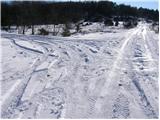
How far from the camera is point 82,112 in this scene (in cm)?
487

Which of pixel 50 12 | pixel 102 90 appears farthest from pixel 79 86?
pixel 50 12

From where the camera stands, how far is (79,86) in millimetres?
6328

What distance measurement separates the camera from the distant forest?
42312mm

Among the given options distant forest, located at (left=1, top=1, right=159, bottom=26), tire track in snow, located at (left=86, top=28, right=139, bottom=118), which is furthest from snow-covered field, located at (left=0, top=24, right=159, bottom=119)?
distant forest, located at (left=1, top=1, right=159, bottom=26)

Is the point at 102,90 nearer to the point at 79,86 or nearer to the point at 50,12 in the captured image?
the point at 79,86

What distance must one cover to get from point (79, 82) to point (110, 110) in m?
1.76

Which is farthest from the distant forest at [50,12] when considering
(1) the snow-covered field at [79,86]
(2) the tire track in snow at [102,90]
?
(2) the tire track in snow at [102,90]

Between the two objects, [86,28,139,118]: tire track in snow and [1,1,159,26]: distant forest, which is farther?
[1,1,159,26]: distant forest

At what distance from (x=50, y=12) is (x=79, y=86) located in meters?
46.4

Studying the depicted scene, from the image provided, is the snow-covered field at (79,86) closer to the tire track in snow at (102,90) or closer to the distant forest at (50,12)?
the tire track in snow at (102,90)

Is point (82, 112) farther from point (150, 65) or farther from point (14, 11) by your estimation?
point (14, 11)

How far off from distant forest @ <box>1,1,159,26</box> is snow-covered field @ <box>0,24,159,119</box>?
96.6 ft

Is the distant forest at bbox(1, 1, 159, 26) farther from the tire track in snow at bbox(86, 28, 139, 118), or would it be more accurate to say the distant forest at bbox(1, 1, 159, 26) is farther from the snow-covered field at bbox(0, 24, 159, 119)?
the tire track in snow at bbox(86, 28, 139, 118)

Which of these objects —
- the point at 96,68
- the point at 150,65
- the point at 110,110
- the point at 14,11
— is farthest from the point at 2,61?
the point at 14,11
